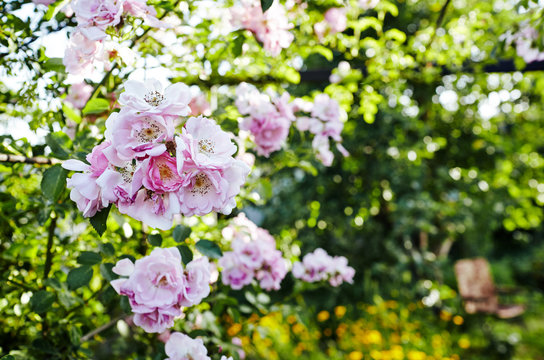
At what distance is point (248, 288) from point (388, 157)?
2288 mm

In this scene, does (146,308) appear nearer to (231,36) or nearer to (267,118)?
(267,118)

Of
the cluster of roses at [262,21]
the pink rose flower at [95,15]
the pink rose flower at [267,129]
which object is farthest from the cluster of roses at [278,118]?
the pink rose flower at [95,15]

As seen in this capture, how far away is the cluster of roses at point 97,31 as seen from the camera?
78cm

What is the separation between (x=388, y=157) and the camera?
342cm

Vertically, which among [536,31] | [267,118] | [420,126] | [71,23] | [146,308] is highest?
[536,31]

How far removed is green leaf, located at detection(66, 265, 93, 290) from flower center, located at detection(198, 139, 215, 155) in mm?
477

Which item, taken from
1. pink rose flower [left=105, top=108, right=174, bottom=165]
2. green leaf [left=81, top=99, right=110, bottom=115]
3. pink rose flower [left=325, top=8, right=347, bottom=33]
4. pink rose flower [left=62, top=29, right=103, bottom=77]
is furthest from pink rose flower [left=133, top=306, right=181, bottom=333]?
pink rose flower [left=325, top=8, right=347, bottom=33]

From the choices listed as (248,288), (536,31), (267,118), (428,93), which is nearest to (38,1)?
(267,118)

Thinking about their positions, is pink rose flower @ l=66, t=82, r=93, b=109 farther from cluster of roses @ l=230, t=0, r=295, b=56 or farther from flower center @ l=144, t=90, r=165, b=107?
flower center @ l=144, t=90, r=165, b=107

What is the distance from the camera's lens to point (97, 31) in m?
0.78

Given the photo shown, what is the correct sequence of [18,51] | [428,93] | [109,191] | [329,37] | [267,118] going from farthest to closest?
[428,93] < [329,37] < [267,118] < [18,51] < [109,191]

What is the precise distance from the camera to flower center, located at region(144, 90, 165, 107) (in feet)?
2.25

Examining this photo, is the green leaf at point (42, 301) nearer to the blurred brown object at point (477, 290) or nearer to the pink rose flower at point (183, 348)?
the pink rose flower at point (183, 348)

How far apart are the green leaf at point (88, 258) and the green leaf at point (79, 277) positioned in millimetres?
11
